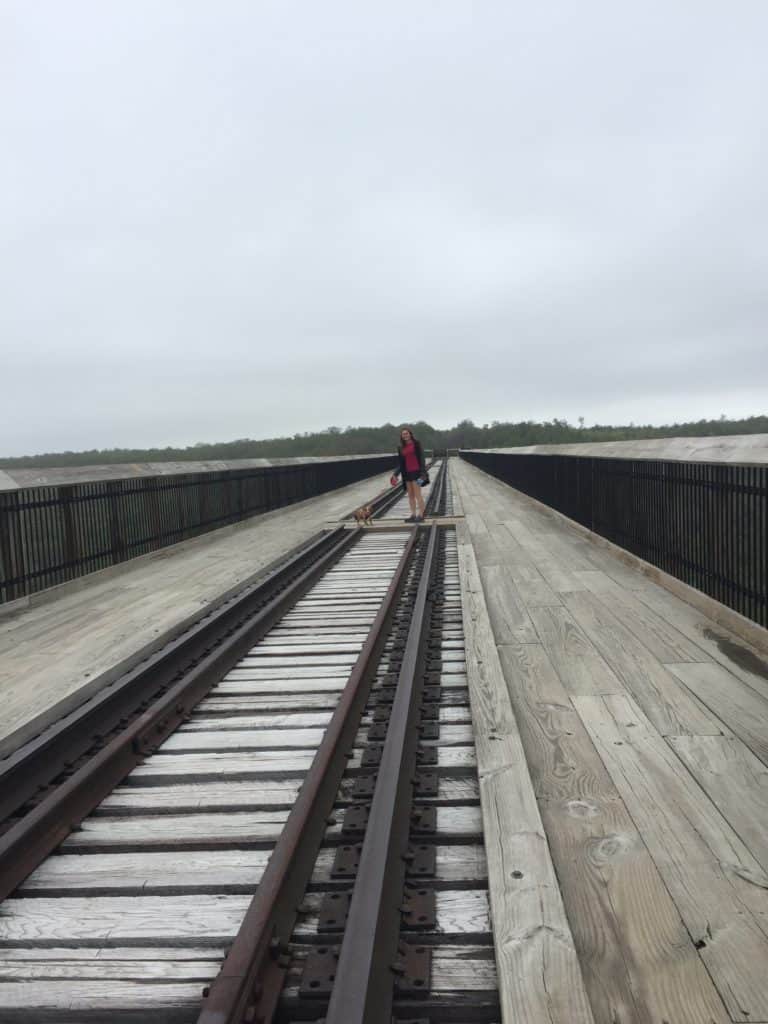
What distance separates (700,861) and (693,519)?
561 centimetres

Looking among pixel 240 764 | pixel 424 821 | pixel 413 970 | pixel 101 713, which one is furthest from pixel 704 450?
pixel 413 970

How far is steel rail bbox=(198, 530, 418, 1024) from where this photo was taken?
230cm

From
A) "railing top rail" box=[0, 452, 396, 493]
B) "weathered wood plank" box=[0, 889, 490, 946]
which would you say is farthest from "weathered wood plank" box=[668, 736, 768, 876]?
"railing top rail" box=[0, 452, 396, 493]

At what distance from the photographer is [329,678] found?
5910 millimetres

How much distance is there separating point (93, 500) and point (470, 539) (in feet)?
20.5

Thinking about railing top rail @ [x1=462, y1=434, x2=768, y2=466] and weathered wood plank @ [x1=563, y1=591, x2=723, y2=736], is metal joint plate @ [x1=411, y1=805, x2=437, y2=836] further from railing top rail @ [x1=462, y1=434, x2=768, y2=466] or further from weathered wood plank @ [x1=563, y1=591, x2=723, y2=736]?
railing top rail @ [x1=462, y1=434, x2=768, y2=466]

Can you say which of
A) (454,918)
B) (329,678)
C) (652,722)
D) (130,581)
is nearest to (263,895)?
(454,918)

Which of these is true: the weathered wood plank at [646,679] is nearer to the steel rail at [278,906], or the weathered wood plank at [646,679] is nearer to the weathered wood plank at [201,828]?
the weathered wood plank at [201,828]

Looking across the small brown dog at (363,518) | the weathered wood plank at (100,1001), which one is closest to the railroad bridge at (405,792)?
the weathered wood plank at (100,1001)

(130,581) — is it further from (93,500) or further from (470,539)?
(470,539)

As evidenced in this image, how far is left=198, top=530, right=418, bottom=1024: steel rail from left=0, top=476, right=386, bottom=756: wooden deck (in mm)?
2087

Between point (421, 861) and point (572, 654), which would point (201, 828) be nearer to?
point (421, 861)

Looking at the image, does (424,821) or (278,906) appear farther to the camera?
(424,821)

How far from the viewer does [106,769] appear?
13.6 feet
